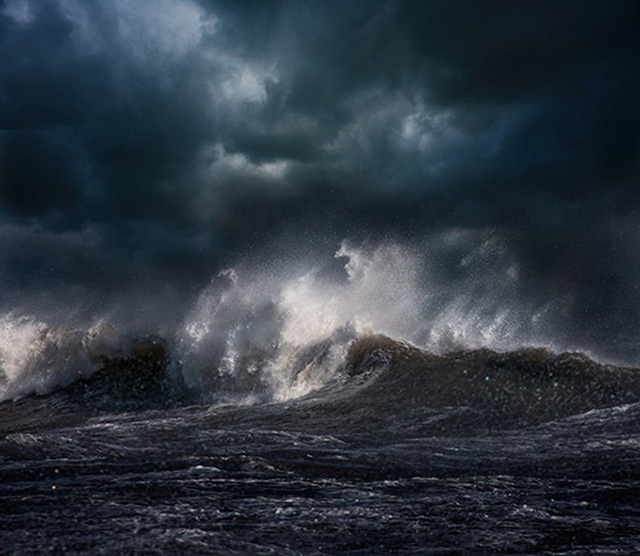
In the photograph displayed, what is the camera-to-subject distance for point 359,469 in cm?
448

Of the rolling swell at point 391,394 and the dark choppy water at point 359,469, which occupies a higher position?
the rolling swell at point 391,394

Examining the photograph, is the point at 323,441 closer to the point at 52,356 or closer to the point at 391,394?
the point at 391,394

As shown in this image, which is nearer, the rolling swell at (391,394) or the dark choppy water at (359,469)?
the dark choppy water at (359,469)

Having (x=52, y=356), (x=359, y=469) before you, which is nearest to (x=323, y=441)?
(x=359, y=469)

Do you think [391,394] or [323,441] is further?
[391,394]

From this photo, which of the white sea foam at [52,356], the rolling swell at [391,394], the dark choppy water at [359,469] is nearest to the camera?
the dark choppy water at [359,469]

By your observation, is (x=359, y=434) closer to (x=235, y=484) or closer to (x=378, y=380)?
(x=235, y=484)

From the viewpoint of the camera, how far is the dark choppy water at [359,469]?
9.36 ft

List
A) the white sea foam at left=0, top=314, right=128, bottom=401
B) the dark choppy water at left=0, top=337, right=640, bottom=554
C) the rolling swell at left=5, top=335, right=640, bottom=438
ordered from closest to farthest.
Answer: the dark choppy water at left=0, top=337, right=640, bottom=554 → the rolling swell at left=5, top=335, right=640, bottom=438 → the white sea foam at left=0, top=314, right=128, bottom=401

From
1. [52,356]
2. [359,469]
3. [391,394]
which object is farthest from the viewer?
[52,356]

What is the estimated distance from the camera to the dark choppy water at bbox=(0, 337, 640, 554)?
2.85 m

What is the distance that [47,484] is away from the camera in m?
3.97

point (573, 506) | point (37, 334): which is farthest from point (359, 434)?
point (37, 334)

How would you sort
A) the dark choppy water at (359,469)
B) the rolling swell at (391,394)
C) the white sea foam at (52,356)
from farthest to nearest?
the white sea foam at (52,356) < the rolling swell at (391,394) < the dark choppy water at (359,469)
